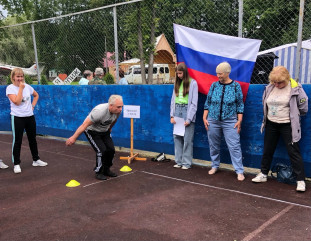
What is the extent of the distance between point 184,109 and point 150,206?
2178 mm

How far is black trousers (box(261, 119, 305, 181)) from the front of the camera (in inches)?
179

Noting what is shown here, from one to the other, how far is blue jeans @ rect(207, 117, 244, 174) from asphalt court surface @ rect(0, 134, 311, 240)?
0.31 metres

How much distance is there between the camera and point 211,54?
18.0ft

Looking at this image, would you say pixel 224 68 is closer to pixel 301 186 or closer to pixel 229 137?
pixel 229 137

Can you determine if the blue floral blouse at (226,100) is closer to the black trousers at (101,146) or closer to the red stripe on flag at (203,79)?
the red stripe on flag at (203,79)

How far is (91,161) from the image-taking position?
258 inches

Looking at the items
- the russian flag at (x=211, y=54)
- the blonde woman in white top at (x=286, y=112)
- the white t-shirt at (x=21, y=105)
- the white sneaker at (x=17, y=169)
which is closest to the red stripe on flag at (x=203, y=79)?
the russian flag at (x=211, y=54)

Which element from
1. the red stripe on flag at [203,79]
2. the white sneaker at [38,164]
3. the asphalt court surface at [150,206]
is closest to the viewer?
the asphalt court surface at [150,206]

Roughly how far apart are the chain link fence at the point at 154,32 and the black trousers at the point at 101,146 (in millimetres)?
2476

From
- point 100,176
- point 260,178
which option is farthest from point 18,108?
point 260,178

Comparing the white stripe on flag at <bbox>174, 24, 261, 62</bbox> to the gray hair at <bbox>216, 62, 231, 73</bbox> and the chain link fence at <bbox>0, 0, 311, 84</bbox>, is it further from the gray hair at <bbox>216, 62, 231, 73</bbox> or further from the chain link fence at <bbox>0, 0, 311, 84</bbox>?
the gray hair at <bbox>216, 62, 231, 73</bbox>

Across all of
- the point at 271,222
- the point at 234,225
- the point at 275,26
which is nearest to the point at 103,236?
the point at 234,225

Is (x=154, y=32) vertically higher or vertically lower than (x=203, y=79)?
higher

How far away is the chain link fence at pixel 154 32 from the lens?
5262 millimetres
